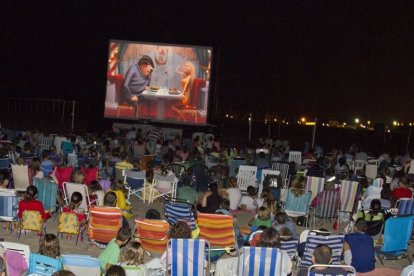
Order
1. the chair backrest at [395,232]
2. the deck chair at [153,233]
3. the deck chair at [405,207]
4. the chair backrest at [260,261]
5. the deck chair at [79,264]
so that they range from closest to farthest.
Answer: the deck chair at [79,264] → the chair backrest at [260,261] → the deck chair at [153,233] → the chair backrest at [395,232] → the deck chair at [405,207]

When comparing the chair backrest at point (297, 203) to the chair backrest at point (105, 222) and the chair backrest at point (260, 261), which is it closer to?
A: the chair backrest at point (105, 222)

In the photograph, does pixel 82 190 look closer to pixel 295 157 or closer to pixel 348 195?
pixel 348 195

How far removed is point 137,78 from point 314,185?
12126mm

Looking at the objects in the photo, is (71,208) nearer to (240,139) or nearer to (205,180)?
(205,180)

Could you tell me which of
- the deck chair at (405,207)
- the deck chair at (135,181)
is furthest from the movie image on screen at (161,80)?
the deck chair at (405,207)

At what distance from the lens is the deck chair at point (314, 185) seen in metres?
9.67

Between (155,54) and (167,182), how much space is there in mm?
11600

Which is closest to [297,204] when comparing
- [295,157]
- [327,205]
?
[327,205]

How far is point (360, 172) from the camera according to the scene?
13633 mm

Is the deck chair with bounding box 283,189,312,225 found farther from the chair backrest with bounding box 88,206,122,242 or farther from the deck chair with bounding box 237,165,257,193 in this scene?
the chair backrest with bounding box 88,206,122,242

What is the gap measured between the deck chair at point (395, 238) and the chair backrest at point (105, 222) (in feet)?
10.6

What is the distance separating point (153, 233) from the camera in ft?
19.9

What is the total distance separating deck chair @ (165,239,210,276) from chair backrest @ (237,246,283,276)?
1.32 ft

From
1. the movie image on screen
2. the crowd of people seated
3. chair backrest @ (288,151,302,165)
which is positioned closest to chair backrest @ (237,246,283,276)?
the crowd of people seated
